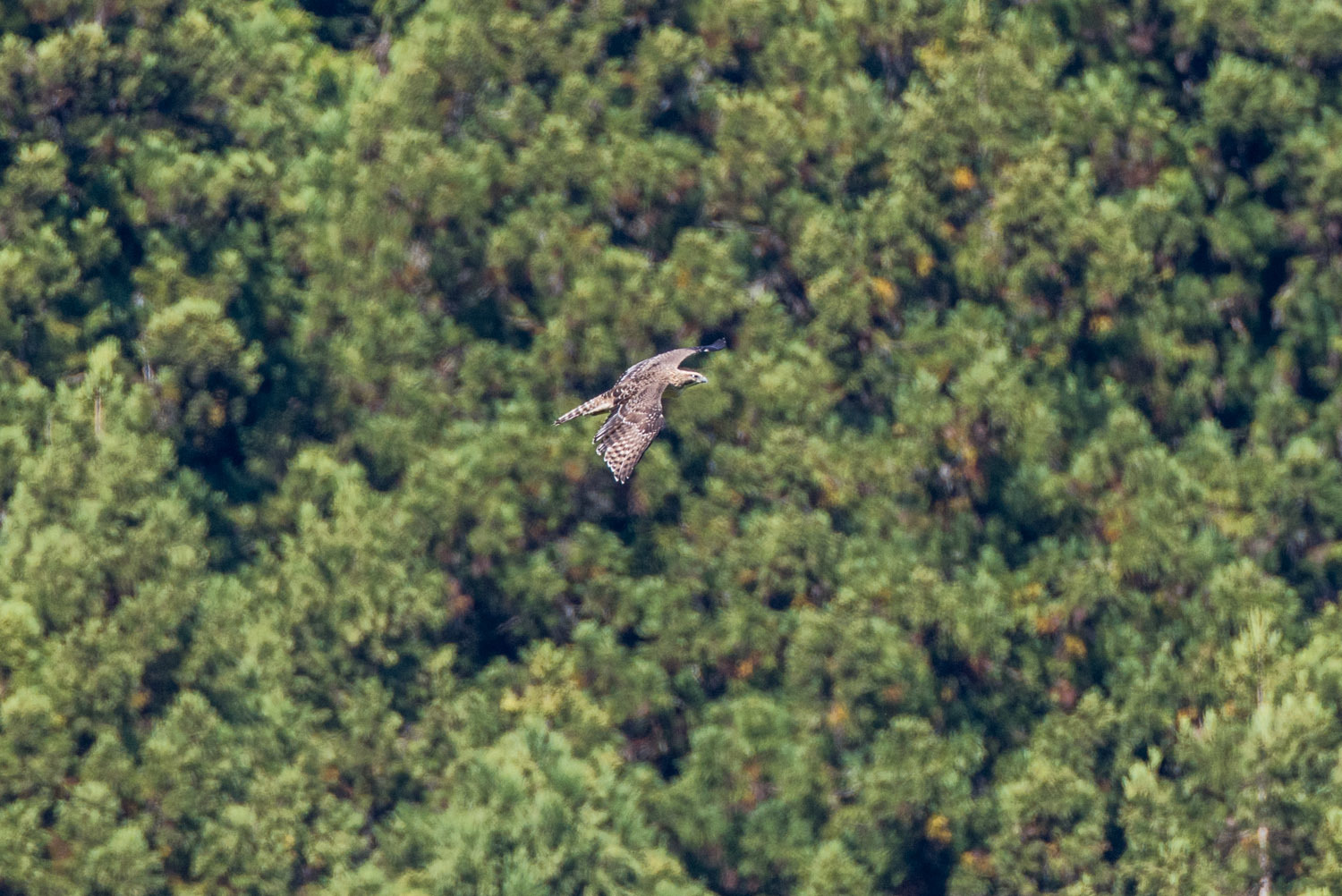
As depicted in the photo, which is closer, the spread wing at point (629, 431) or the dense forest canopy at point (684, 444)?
the spread wing at point (629, 431)

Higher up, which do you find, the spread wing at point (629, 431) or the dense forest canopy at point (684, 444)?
the spread wing at point (629, 431)

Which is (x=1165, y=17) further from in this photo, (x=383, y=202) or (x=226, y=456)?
(x=226, y=456)

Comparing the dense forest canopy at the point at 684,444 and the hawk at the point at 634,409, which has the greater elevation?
the hawk at the point at 634,409

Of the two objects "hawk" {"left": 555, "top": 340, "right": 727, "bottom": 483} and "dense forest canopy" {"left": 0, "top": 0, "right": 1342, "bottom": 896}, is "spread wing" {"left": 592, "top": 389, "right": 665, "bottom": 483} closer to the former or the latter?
"hawk" {"left": 555, "top": 340, "right": 727, "bottom": 483}

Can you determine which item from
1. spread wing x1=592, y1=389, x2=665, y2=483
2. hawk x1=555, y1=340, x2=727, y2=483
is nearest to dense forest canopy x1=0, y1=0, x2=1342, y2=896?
hawk x1=555, y1=340, x2=727, y2=483

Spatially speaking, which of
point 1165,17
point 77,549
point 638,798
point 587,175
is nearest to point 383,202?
point 587,175

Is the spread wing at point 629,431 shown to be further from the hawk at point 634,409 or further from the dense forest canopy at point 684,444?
the dense forest canopy at point 684,444

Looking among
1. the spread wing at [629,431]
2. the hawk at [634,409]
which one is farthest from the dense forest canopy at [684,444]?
the spread wing at [629,431]
